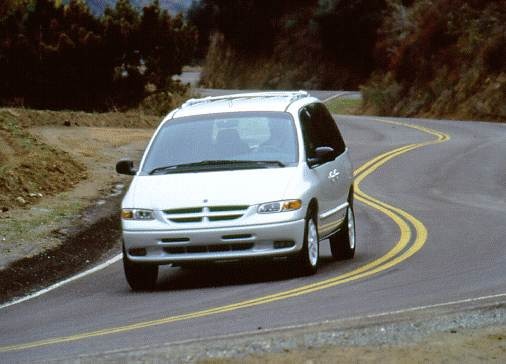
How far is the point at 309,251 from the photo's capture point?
14.1 meters

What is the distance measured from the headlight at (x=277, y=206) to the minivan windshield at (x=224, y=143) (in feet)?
2.30

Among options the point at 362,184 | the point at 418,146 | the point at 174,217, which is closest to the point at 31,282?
the point at 174,217

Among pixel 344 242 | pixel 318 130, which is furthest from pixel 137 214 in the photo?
pixel 344 242

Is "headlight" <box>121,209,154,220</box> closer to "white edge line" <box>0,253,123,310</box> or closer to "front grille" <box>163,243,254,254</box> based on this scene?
"front grille" <box>163,243,254,254</box>

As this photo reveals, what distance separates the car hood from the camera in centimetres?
1366

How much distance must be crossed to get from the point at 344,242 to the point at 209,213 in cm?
282

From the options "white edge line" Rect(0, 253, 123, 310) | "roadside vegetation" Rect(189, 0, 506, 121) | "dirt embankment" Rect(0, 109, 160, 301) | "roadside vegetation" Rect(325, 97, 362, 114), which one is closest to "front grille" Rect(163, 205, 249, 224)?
"white edge line" Rect(0, 253, 123, 310)

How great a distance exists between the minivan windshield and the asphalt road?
1.20 m

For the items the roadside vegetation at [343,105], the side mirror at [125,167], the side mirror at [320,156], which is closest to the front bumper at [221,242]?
the side mirror at [320,156]

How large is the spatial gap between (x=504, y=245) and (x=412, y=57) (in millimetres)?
49976

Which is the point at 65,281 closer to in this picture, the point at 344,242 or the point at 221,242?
the point at 221,242

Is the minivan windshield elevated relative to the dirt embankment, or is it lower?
elevated

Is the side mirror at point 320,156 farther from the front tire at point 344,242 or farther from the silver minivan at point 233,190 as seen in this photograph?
the front tire at point 344,242

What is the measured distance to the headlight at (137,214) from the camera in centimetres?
1382
